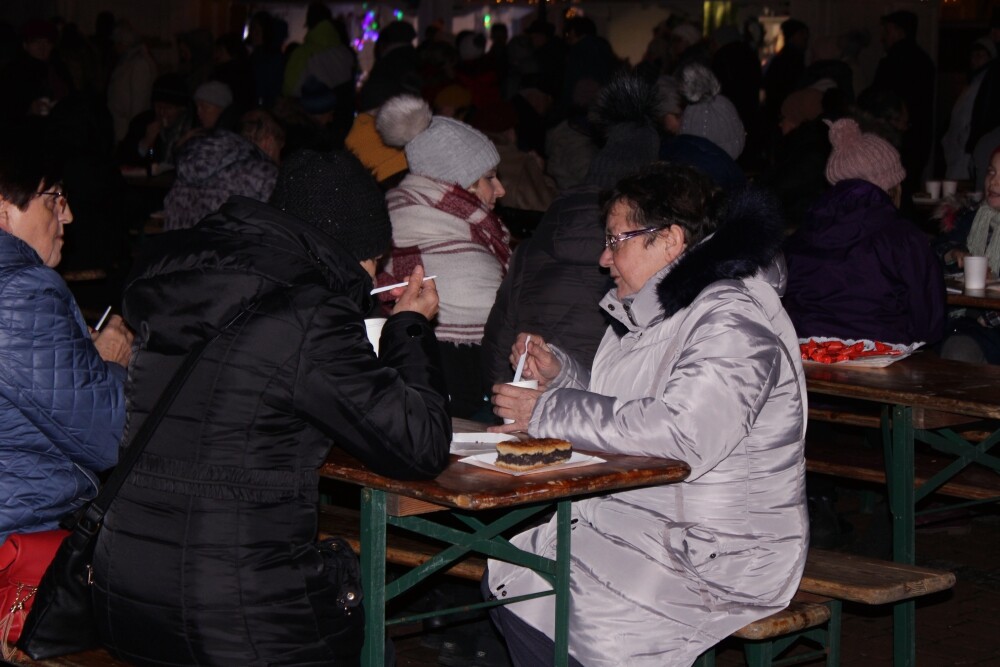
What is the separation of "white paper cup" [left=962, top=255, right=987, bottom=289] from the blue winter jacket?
13.8 feet

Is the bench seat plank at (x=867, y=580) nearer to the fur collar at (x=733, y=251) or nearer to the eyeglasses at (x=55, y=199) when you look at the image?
the fur collar at (x=733, y=251)

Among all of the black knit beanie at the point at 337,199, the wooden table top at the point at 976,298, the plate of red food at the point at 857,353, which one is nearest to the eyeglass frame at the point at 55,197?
the black knit beanie at the point at 337,199

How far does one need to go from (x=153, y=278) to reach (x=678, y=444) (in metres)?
1.24

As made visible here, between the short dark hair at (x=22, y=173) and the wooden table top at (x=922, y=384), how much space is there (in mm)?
2514

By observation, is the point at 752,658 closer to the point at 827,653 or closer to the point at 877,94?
the point at 827,653

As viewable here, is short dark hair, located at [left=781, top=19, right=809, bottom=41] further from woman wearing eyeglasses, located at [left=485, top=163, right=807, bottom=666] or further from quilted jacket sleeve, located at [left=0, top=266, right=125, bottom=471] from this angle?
quilted jacket sleeve, located at [left=0, top=266, right=125, bottom=471]

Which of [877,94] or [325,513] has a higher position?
[877,94]

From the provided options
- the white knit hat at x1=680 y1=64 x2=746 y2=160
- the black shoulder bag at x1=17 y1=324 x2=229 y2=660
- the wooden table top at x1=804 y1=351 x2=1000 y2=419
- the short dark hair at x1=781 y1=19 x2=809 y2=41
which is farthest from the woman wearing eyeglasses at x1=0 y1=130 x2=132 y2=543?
the short dark hair at x1=781 y1=19 x2=809 y2=41

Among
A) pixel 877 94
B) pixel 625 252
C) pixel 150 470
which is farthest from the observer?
pixel 877 94

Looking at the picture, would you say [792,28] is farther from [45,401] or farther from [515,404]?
[45,401]

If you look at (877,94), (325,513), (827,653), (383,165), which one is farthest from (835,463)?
(877,94)

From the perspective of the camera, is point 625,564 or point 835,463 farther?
point 835,463

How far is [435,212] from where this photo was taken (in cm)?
529

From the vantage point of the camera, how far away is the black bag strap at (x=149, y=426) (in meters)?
2.76
